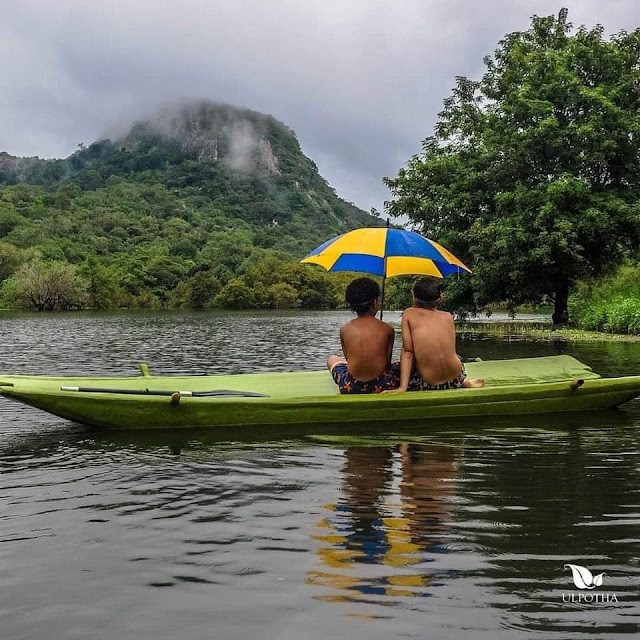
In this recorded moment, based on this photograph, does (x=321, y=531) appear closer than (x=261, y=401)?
Yes

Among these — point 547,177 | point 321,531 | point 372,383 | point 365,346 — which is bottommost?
point 321,531

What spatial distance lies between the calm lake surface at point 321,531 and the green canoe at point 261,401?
19 cm

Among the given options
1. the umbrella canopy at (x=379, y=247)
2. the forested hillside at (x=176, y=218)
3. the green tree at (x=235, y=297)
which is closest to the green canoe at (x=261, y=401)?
the umbrella canopy at (x=379, y=247)

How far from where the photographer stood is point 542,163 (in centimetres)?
2434

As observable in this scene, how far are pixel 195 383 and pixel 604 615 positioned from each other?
6364 mm

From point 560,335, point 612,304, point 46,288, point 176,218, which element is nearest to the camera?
point 560,335

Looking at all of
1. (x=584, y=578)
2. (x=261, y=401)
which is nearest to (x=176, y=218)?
(x=261, y=401)

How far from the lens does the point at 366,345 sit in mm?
7719

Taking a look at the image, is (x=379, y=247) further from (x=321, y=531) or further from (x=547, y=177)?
(x=547, y=177)

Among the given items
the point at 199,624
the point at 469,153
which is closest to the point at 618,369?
the point at 199,624

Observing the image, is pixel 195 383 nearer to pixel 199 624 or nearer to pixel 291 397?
pixel 291 397

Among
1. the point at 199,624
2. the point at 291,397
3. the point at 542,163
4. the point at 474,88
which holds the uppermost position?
the point at 474,88

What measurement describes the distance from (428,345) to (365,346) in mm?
699

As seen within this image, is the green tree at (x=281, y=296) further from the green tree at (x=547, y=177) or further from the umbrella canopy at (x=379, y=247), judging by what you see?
the umbrella canopy at (x=379, y=247)
